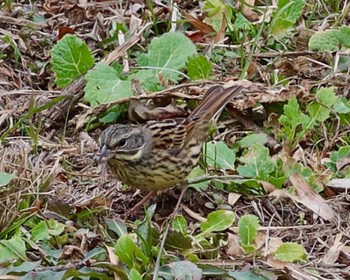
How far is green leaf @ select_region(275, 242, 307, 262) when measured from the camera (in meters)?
4.56

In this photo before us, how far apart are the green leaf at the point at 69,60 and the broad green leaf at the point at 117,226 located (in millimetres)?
1468

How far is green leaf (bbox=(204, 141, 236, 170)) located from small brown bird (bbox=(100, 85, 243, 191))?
0.08m

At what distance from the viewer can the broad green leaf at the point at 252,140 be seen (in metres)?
5.63

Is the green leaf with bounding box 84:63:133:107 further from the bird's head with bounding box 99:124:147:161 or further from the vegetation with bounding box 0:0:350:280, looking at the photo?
the bird's head with bounding box 99:124:147:161

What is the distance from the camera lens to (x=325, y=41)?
6438mm

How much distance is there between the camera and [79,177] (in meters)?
5.43

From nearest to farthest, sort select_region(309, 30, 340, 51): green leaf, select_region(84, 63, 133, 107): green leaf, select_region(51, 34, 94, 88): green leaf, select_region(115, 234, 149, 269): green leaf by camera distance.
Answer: select_region(115, 234, 149, 269): green leaf
select_region(84, 63, 133, 107): green leaf
select_region(51, 34, 94, 88): green leaf
select_region(309, 30, 340, 51): green leaf

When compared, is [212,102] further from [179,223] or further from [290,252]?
[290,252]

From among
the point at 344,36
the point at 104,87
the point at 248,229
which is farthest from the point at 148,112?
the point at 344,36

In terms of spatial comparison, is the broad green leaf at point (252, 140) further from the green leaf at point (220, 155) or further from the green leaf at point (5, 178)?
the green leaf at point (5, 178)

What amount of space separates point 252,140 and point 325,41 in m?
1.11

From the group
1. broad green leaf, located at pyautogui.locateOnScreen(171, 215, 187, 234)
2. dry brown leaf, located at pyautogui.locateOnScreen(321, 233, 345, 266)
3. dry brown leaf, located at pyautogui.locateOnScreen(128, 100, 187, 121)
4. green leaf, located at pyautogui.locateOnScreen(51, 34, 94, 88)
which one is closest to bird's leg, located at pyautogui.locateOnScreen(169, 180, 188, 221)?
broad green leaf, located at pyautogui.locateOnScreen(171, 215, 187, 234)

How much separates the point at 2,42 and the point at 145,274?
106 inches

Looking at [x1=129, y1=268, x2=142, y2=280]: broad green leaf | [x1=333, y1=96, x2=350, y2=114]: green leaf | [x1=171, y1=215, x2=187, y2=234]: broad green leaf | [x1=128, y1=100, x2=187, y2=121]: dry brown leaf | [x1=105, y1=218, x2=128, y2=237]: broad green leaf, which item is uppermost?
[x1=129, y1=268, x2=142, y2=280]: broad green leaf
